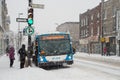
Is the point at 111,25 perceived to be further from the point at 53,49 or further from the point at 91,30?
the point at 53,49

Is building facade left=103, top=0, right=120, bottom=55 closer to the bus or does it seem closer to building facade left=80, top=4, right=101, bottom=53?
building facade left=80, top=4, right=101, bottom=53

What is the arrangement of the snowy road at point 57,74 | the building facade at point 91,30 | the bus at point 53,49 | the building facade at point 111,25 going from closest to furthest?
the snowy road at point 57,74
the bus at point 53,49
the building facade at point 111,25
the building facade at point 91,30

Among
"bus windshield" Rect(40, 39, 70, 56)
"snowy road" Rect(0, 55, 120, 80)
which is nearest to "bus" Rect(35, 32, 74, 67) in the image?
"bus windshield" Rect(40, 39, 70, 56)

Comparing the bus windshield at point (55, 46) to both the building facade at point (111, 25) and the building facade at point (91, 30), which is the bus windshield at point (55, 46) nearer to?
the building facade at point (111, 25)

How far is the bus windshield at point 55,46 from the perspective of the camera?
24844 mm

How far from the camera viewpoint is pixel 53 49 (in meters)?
24.9

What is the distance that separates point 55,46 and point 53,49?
0.31 metres

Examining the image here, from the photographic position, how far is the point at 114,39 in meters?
61.8

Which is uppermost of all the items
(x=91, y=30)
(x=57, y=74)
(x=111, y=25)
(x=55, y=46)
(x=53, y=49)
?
(x=111, y=25)

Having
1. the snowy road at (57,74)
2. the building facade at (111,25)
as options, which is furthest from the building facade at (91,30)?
the snowy road at (57,74)

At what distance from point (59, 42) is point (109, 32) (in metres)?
40.3

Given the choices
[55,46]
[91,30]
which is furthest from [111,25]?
[55,46]

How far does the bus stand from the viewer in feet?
81.0

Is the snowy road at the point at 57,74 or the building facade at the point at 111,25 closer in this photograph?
the snowy road at the point at 57,74
